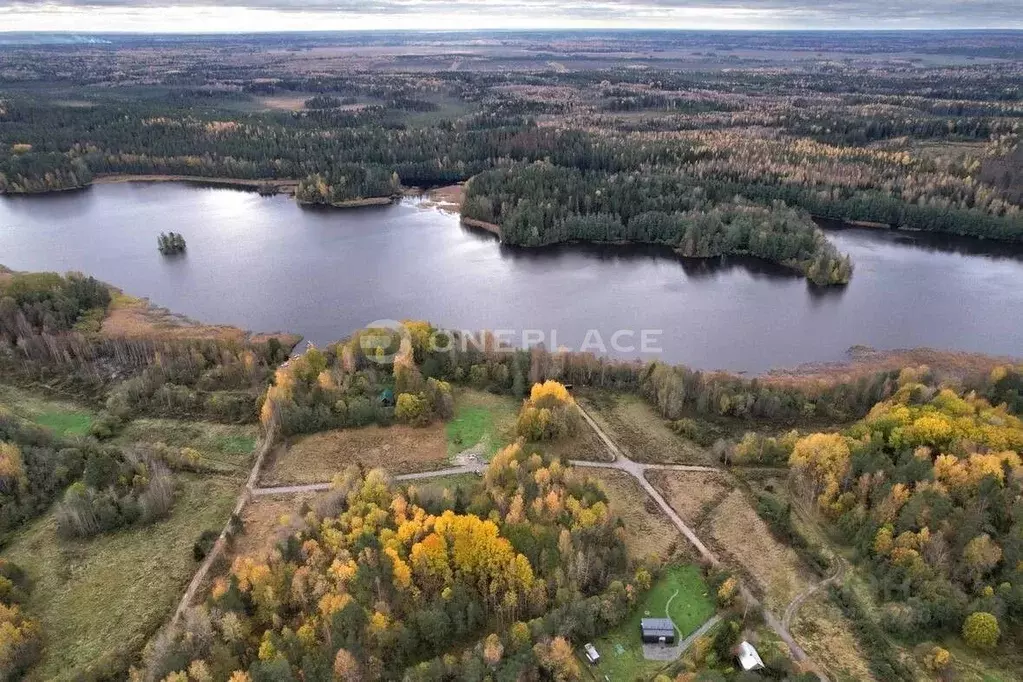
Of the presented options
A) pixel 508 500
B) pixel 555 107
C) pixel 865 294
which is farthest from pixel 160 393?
pixel 555 107

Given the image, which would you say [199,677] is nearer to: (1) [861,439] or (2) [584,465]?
(2) [584,465]

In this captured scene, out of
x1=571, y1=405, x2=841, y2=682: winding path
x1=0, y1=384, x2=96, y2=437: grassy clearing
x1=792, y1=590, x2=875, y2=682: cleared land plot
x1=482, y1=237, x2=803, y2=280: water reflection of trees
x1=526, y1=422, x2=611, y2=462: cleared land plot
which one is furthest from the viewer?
x1=482, y1=237, x2=803, y2=280: water reflection of trees

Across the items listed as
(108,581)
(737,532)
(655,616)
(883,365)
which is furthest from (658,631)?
(883,365)

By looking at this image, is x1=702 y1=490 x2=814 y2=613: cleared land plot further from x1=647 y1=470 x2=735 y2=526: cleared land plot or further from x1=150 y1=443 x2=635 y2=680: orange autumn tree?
x1=150 y1=443 x2=635 y2=680: orange autumn tree

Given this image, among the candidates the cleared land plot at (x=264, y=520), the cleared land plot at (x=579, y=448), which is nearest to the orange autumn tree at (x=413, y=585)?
the cleared land plot at (x=264, y=520)

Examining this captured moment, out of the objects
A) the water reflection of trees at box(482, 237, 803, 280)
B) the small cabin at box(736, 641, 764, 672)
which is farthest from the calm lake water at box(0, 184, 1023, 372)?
the small cabin at box(736, 641, 764, 672)

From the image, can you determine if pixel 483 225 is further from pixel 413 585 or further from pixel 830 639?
pixel 830 639
